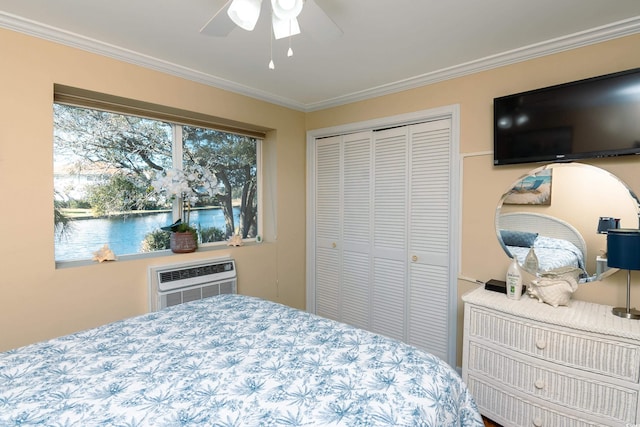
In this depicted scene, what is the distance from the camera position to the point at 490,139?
7.72 ft

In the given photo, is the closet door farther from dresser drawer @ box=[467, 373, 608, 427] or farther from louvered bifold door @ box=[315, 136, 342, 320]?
dresser drawer @ box=[467, 373, 608, 427]

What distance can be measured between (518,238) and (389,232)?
106 centimetres

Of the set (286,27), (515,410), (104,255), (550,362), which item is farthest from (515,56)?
(104,255)

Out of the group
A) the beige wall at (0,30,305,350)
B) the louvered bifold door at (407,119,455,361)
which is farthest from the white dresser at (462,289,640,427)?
the beige wall at (0,30,305,350)

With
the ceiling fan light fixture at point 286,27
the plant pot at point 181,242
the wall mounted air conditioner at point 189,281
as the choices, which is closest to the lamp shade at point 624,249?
the ceiling fan light fixture at point 286,27

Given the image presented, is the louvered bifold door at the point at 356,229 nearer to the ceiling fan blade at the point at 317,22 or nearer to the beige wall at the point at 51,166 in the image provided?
the beige wall at the point at 51,166

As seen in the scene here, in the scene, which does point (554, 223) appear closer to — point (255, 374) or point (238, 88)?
point (255, 374)

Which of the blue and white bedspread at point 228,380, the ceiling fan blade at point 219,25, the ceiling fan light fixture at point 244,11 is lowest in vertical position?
the blue and white bedspread at point 228,380

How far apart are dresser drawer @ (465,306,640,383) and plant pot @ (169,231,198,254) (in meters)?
2.21

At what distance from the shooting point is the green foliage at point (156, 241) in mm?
2662

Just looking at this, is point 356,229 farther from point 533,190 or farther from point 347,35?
point 347,35

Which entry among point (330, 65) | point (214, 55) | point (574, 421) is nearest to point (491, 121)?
point (330, 65)

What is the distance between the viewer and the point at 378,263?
309 cm

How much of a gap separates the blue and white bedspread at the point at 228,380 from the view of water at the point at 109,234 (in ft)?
3.37
